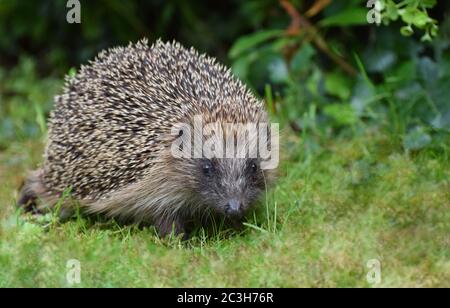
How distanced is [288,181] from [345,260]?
1875mm

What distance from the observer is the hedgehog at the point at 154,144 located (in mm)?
5828

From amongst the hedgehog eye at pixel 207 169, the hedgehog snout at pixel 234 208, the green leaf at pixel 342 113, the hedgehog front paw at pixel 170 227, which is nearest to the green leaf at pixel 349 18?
the green leaf at pixel 342 113

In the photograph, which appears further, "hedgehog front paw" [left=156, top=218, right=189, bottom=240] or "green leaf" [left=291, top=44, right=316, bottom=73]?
"green leaf" [left=291, top=44, right=316, bottom=73]

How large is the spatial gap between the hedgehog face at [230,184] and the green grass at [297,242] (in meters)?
0.21

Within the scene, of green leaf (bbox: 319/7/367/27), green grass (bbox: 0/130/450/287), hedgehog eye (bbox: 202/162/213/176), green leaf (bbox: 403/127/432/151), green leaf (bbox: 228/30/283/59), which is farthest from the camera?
green leaf (bbox: 228/30/283/59)

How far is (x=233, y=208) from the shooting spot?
218 inches

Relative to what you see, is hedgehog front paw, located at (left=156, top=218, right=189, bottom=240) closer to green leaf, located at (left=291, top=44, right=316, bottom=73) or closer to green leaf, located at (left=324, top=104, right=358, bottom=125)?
green leaf, located at (left=324, top=104, right=358, bottom=125)

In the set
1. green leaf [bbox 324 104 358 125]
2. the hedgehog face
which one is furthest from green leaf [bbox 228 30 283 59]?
the hedgehog face

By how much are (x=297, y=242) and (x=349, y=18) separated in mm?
3366

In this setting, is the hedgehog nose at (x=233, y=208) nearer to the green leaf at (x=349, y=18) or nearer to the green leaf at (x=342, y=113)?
the green leaf at (x=342, y=113)

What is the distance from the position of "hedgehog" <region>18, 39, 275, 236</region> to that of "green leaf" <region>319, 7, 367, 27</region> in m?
1.86

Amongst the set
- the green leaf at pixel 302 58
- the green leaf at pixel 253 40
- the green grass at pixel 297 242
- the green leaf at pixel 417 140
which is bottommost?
the green grass at pixel 297 242

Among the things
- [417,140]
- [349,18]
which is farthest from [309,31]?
[417,140]

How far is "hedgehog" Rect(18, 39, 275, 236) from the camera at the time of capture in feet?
19.1
